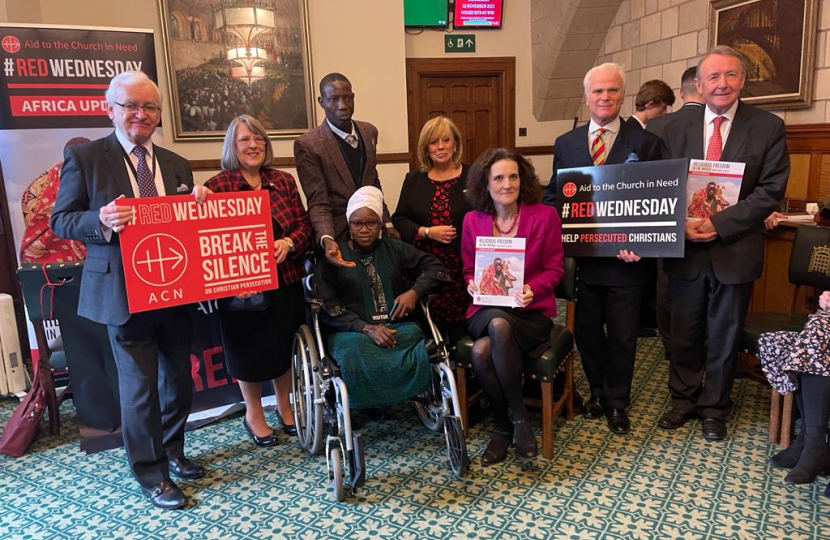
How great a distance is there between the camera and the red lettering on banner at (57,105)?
3480 millimetres

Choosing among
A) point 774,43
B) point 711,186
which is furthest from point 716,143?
point 774,43

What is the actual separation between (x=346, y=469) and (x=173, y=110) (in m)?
3.86

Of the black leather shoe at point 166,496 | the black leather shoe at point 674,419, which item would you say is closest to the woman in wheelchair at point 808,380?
the black leather shoe at point 674,419

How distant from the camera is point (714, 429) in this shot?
277cm

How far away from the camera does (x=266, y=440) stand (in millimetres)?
2900

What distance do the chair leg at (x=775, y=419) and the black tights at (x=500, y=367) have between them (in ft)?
3.72

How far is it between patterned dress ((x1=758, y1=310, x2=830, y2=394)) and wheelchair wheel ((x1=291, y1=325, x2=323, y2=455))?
1.86m

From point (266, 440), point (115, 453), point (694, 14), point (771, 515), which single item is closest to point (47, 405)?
point (115, 453)

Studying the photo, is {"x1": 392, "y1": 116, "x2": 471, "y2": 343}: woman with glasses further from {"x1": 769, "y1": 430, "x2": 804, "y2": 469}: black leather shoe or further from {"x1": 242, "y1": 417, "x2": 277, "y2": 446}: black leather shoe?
{"x1": 769, "y1": 430, "x2": 804, "y2": 469}: black leather shoe

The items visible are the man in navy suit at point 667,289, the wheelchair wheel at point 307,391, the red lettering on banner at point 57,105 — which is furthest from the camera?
the man in navy suit at point 667,289

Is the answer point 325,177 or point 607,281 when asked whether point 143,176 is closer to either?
point 325,177

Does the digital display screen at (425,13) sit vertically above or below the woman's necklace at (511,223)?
above

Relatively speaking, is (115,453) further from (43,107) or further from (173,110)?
(173,110)

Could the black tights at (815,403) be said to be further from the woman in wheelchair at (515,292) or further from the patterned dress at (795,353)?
the woman in wheelchair at (515,292)
